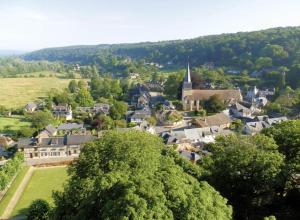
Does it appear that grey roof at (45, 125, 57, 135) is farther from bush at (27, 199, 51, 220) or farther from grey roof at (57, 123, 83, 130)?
bush at (27, 199, 51, 220)

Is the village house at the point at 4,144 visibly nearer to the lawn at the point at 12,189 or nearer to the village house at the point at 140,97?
the lawn at the point at 12,189

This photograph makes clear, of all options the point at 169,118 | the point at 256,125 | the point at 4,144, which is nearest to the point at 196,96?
the point at 169,118

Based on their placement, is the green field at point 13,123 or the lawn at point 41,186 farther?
the green field at point 13,123

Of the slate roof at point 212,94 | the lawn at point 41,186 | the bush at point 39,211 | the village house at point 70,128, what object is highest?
the bush at point 39,211

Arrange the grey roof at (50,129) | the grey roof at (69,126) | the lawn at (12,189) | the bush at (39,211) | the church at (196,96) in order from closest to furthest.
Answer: the bush at (39,211) < the lawn at (12,189) < the grey roof at (50,129) < the grey roof at (69,126) < the church at (196,96)

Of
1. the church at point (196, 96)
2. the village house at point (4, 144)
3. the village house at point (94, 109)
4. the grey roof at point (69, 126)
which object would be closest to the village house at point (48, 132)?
the grey roof at point (69, 126)

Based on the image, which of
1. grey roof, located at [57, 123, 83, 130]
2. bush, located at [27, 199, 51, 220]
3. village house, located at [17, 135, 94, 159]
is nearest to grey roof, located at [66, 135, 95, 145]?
village house, located at [17, 135, 94, 159]

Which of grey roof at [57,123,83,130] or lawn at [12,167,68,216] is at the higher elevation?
grey roof at [57,123,83,130]
